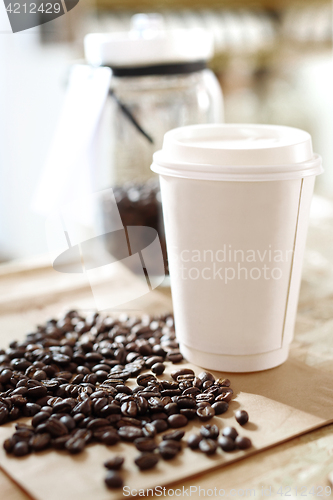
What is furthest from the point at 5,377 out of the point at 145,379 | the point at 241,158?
the point at 241,158

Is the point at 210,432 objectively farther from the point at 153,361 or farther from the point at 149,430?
the point at 153,361

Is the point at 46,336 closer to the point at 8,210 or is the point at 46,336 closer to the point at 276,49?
the point at 8,210

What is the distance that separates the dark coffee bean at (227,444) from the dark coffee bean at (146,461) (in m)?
0.08

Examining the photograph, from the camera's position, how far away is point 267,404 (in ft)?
2.33

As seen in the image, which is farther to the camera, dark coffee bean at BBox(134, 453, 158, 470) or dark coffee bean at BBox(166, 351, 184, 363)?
dark coffee bean at BBox(166, 351, 184, 363)

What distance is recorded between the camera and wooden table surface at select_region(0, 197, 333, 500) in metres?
0.55

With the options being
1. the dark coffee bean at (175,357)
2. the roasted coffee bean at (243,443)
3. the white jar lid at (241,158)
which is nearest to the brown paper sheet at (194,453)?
the roasted coffee bean at (243,443)

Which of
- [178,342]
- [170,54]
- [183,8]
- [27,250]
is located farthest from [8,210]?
[178,342]

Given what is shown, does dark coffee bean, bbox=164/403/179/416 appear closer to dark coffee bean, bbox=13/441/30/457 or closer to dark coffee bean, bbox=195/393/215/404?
dark coffee bean, bbox=195/393/215/404
